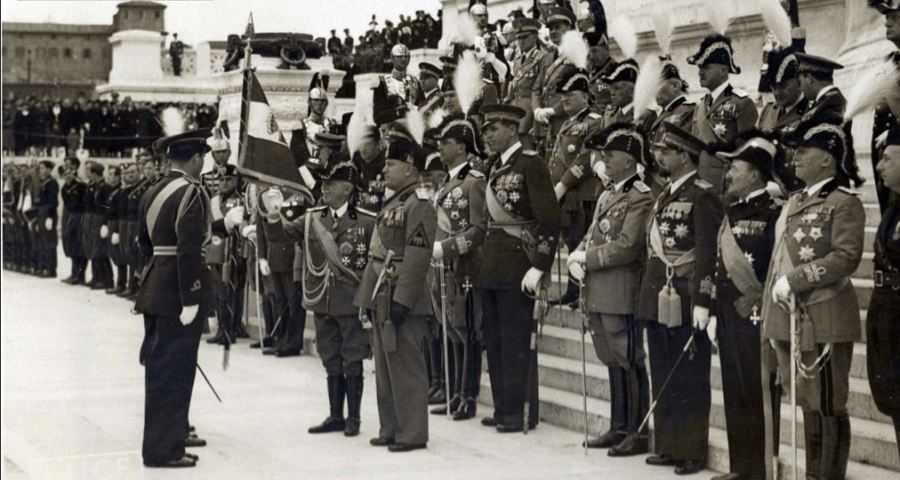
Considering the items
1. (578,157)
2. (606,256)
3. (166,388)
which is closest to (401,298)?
(606,256)

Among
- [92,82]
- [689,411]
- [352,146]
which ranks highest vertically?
[92,82]

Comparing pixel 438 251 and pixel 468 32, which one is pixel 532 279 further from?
pixel 468 32

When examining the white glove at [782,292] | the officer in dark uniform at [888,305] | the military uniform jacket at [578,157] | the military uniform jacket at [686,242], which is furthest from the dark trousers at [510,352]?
the officer in dark uniform at [888,305]

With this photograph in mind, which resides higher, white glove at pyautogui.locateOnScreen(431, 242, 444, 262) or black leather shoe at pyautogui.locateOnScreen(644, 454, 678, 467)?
white glove at pyautogui.locateOnScreen(431, 242, 444, 262)

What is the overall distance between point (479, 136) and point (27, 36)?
209 inches

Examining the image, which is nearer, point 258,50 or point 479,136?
point 479,136

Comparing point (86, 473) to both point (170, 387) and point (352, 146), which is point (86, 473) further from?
point (352, 146)

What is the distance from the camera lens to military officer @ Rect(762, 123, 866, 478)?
19.4 ft

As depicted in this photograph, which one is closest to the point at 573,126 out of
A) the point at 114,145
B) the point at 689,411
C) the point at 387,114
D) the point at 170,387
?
the point at 387,114

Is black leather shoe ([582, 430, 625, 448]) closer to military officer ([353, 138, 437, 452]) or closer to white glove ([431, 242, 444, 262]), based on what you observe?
military officer ([353, 138, 437, 452])

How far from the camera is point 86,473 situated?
7.43 metres

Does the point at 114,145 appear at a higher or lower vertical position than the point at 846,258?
higher

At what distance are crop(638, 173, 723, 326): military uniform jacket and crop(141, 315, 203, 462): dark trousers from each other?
2676 millimetres

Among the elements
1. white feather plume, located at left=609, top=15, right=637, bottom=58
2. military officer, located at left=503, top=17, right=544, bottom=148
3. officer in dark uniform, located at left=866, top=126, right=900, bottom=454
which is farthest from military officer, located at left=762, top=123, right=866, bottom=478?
military officer, located at left=503, top=17, right=544, bottom=148
